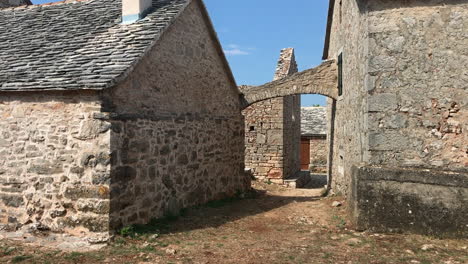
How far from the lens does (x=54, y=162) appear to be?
241 inches

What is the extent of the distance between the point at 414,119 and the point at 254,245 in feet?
10.9

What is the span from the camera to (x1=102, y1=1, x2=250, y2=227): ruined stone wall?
6.24 m

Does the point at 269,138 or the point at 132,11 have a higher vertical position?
the point at 132,11

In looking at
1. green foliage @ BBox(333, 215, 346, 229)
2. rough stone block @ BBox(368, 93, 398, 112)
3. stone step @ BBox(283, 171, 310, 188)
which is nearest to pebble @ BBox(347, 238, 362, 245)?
green foliage @ BBox(333, 215, 346, 229)

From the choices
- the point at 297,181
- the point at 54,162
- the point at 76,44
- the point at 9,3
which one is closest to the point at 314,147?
the point at 297,181

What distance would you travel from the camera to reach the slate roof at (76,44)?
614cm

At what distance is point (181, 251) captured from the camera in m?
5.51

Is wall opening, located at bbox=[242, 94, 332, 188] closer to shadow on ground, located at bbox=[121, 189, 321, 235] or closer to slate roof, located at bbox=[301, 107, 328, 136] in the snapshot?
shadow on ground, located at bbox=[121, 189, 321, 235]

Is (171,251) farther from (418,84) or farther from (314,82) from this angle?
(314,82)

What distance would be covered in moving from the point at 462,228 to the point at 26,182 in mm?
7031

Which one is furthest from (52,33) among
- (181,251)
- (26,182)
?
(181,251)

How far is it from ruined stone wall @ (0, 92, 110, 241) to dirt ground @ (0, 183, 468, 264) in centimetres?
54

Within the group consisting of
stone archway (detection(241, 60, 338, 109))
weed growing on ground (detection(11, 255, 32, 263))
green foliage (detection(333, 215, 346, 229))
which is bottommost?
weed growing on ground (detection(11, 255, 32, 263))

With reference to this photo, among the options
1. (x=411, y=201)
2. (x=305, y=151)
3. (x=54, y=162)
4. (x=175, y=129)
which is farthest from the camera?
(x=305, y=151)
